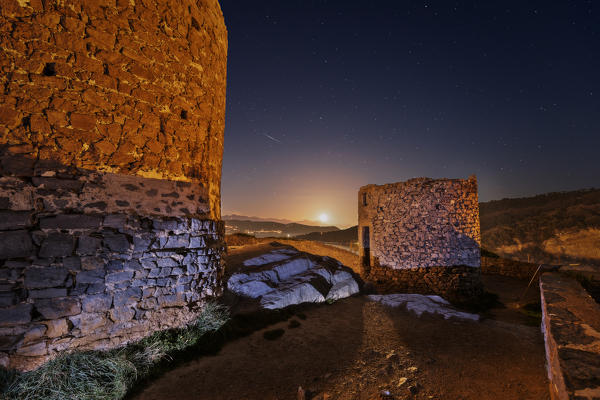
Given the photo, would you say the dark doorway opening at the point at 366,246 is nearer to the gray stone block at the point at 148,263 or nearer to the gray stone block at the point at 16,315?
the gray stone block at the point at 148,263

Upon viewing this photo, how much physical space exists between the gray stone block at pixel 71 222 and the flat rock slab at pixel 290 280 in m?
3.17

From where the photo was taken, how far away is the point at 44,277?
119 inches

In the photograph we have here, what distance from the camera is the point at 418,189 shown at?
1107 centimetres

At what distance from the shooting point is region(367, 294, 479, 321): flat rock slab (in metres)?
5.86

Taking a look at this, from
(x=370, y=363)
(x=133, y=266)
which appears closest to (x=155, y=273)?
(x=133, y=266)

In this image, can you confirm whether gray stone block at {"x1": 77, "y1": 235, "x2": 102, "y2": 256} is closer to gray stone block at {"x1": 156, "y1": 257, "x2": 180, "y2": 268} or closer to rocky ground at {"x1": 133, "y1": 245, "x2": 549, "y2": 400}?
gray stone block at {"x1": 156, "y1": 257, "x2": 180, "y2": 268}

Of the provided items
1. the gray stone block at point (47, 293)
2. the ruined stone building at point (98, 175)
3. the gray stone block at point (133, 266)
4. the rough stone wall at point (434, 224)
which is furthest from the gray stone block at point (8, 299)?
the rough stone wall at point (434, 224)

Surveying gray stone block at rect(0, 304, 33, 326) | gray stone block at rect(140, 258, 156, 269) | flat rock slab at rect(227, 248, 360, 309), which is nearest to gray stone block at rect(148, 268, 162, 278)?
gray stone block at rect(140, 258, 156, 269)

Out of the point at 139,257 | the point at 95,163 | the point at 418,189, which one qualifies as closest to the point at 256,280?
the point at 139,257

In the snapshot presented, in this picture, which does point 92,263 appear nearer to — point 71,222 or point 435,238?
point 71,222

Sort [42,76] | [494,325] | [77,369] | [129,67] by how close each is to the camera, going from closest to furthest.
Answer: [77,369] < [42,76] < [129,67] < [494,325]

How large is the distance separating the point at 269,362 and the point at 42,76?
510 centimetres

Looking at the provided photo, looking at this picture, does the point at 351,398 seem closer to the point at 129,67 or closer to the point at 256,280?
the point at 256,280

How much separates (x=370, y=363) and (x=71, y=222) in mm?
4768
